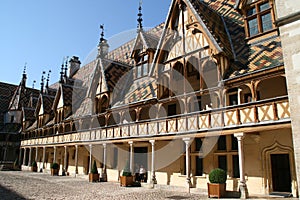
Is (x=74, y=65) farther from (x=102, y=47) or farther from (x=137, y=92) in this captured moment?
(x=137, y=92)

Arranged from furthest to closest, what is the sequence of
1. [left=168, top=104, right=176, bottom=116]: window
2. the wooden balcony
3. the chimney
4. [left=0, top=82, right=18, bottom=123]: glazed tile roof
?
[left=0, top=82, right=18, bottom=123]: glazed tile roof < the chimney < [left=168, top=104, right=176, bottom=116]: window < the wooden balcony

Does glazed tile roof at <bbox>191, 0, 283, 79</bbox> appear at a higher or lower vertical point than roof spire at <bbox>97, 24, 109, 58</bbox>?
lower

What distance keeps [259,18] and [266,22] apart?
16.9 inches

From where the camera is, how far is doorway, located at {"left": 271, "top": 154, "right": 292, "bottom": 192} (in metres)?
12.2

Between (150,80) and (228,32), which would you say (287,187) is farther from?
(150,80)

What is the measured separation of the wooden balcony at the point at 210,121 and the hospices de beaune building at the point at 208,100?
4cm

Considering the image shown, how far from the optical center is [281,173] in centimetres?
1245

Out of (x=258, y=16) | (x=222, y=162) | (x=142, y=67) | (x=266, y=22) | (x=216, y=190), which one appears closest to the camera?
(x=216, y=190)

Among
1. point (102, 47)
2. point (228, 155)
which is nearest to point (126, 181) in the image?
point (228, 155)

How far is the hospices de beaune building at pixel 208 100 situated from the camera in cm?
1166

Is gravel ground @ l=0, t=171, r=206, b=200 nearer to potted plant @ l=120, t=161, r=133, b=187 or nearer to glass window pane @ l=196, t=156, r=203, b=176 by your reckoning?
potted plant @ l=120, t=161, r=133, b=187

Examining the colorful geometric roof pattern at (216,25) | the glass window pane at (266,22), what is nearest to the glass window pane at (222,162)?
the colorful geometric roof pattern at (216,25)

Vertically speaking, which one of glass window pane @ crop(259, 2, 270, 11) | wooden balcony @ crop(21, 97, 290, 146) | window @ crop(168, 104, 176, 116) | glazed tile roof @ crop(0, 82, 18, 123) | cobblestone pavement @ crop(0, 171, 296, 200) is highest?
glazed tile roof @ crop(0, 82, 18, 123)

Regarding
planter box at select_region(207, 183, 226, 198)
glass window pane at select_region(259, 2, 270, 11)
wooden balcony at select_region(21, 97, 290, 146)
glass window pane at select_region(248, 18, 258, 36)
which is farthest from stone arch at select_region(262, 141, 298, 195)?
glass window pane at select_region(259, 2, 270, 11)
